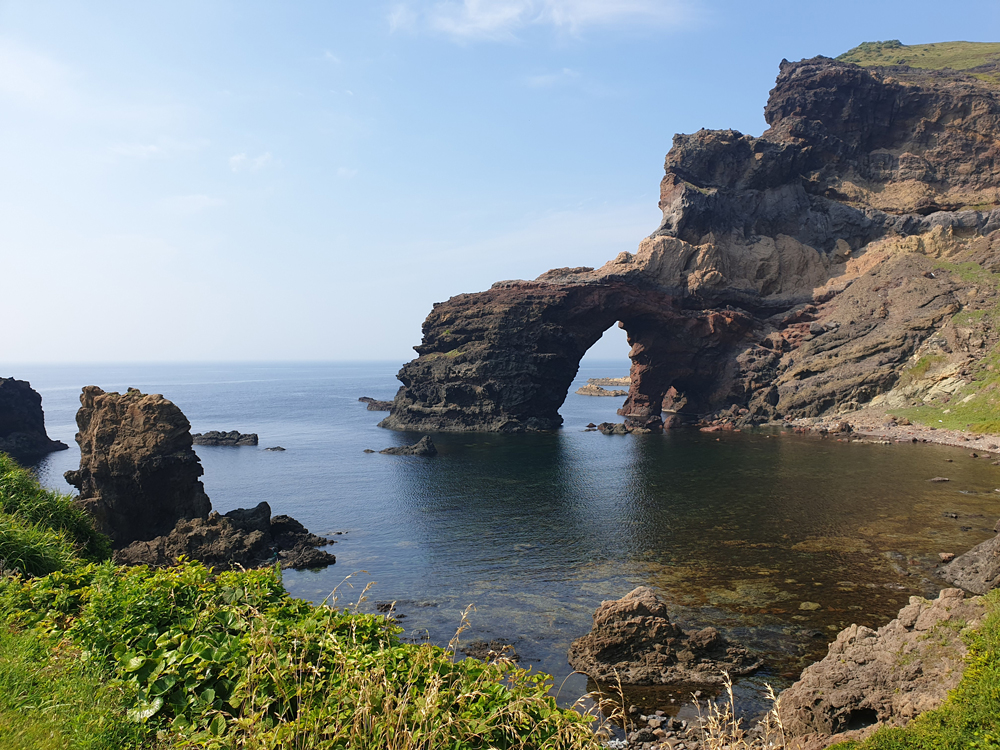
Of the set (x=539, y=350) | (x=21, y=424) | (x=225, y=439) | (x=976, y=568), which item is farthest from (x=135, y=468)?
(x=539, y=350)

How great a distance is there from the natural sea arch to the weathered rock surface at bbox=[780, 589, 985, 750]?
7160 cm

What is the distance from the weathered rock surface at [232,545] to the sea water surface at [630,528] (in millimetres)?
1891

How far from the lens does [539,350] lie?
89312 millimetres

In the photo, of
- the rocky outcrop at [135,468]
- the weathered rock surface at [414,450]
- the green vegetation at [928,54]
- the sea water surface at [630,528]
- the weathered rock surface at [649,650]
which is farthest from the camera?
the green vegetation at [928,54]

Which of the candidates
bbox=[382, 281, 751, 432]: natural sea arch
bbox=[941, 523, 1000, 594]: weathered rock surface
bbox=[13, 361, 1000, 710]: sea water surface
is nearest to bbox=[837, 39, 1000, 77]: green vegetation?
bbox=[382, 281, 751, 432]: natural sea arch

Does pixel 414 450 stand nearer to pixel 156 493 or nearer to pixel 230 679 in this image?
pixel 156 493

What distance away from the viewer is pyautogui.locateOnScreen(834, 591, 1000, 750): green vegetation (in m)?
9.24

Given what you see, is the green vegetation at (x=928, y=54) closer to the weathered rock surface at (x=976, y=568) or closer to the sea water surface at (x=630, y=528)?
the sea water surface at (x=630, y=528)

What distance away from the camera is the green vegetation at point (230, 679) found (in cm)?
573

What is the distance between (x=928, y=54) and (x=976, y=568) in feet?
614

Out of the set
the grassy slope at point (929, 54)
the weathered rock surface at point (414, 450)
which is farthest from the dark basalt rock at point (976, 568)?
the grassy slope at point (929, 54)

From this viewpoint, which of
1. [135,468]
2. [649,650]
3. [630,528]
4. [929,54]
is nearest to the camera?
[649,650]

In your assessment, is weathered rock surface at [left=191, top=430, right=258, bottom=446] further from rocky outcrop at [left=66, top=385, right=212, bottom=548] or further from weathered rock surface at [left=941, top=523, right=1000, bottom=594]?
weathered rock surface at [left=941, top=523, right=1000, bottom=594]

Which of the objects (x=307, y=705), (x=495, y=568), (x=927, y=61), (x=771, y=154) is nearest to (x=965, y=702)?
(x=307, y=705)
